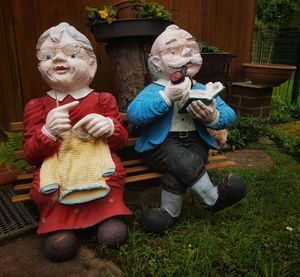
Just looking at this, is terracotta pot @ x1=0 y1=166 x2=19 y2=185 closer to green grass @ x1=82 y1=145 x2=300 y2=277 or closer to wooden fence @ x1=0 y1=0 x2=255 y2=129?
wooden fence @ x1=0 y1=0 x2=255 y2=129

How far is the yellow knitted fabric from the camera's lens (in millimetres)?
2076

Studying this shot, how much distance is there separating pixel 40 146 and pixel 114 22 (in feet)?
4.56

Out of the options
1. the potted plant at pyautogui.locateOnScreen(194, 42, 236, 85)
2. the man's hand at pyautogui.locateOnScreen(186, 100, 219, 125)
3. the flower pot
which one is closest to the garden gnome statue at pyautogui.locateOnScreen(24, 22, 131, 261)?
the man's hand at pyautogui.locateOnScreen(186, 100, 219, 125)

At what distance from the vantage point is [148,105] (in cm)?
231

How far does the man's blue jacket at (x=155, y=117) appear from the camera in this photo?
2.29 metres

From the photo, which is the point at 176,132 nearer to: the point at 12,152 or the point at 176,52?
the point at 176,52

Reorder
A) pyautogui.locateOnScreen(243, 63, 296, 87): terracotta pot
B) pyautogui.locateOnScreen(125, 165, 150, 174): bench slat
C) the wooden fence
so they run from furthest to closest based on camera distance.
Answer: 1. pyautogui.locateOnScreen(243, 63, 296, 87): terracotta pot
2. the wooden fence
3. pyautogui.locateOnScreen(125, 165, 150, 174): bench slat

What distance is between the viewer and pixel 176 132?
244 cm

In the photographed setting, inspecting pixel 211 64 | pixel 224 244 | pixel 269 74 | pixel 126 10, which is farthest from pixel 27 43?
pixel 269 74

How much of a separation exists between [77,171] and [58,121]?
1.04ft

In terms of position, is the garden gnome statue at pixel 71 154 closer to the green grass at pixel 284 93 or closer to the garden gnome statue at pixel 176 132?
the garden gnome statue at pixel 176 132

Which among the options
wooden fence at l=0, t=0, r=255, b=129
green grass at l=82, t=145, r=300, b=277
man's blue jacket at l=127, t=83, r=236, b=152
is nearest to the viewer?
green grass at l=82, t=145, r=300, b=277

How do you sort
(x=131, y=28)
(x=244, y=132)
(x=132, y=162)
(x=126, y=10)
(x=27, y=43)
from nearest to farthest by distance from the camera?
(x=132, y=162) < (x=131, y=28) < (x=126, y=10) < (x=27, y=43) < (x=244, y=132)

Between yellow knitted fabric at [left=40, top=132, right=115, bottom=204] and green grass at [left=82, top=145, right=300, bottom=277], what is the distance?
36cm
